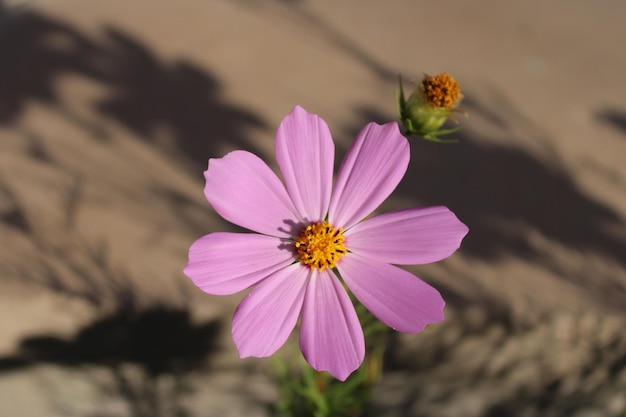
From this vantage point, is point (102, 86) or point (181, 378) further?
point (102, 86)

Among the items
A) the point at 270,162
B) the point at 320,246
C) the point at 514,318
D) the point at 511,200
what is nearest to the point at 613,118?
the point at 511,200

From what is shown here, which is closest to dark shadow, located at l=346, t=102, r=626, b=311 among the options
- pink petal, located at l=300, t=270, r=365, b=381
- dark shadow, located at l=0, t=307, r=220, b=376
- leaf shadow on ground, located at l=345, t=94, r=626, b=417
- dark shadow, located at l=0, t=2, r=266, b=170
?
leaf shadow on ground, located at l=345, t=94, r=626, b=417

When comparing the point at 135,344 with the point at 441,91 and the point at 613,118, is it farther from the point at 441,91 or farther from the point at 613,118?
the point at 613,118

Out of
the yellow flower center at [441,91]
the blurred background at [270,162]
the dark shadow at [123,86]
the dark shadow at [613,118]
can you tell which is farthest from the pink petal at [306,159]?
the dark shadow at [613,118]

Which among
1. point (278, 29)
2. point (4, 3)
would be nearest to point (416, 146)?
point (278, 29)

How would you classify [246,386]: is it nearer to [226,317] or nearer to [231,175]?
[226,317]

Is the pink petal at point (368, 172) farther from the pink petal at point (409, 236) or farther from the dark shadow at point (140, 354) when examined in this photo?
the dark shadow at point (140, 354)

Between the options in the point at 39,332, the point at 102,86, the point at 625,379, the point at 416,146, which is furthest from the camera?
the point at 102,86
